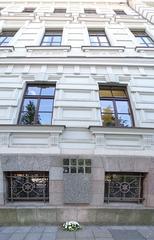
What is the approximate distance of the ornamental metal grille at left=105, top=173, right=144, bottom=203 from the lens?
812 centimetres

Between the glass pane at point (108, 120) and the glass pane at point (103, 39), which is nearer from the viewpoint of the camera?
the glass pane at point (108, 120)

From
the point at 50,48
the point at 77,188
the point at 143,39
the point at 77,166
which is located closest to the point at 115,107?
the point at 77,166

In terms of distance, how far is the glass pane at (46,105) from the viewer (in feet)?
30.4

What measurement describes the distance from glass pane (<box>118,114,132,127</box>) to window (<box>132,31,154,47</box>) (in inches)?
158

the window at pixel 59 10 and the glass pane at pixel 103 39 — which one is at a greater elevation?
the window at pixel 59 10

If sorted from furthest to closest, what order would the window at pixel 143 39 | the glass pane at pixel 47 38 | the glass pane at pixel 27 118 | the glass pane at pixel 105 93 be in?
the glass pane at pixel 47 38, the window at pixel 143 39, the glass pane at pixel 105 93, the glass pane at pixel 27 118

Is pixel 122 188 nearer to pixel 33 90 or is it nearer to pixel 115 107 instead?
pixel 115 107

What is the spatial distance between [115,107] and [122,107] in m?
0.25

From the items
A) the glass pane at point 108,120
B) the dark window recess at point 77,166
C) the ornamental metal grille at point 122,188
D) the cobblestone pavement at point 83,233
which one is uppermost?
the glass pane at point 108,120

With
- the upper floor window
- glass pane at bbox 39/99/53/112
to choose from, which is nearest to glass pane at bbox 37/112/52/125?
glass pane at bbox 39/99/53/112

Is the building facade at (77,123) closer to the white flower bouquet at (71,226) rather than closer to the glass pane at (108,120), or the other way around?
the glass pane at (108,120)

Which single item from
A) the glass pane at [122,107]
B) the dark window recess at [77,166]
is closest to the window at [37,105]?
the dark window recess at [77,166]

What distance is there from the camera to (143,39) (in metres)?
12.5

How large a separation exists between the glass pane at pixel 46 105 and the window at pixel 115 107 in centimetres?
175
